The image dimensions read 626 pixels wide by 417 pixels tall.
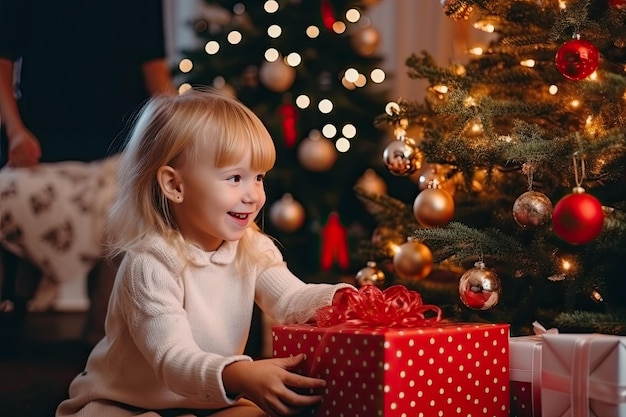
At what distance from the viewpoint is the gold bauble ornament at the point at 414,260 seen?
5.95 feet

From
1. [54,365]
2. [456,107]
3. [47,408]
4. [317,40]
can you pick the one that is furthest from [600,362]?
[317,40]

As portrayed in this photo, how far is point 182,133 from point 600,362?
72 cm

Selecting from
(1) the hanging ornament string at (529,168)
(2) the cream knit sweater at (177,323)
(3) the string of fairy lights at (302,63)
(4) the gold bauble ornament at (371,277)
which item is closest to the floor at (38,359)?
(2) the cream knit sweater at (177,323)

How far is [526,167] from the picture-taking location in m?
1.52

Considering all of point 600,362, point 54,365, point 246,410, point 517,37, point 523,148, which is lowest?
point 54,365

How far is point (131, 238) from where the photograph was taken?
1.48 m

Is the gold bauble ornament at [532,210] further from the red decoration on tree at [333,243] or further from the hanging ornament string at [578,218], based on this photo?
the red decoration on tree at [333,243]

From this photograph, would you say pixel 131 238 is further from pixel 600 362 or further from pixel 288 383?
pixel 600 362

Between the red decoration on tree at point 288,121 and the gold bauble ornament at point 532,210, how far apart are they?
170cm

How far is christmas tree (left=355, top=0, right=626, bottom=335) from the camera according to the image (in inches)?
58.7

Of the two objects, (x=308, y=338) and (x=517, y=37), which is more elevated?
(x=517, y=37)

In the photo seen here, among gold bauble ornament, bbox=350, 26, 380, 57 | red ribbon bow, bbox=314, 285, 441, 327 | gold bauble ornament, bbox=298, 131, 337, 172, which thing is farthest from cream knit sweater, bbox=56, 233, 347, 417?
gold bauble ornament, bbox=350, 26, 380, 57

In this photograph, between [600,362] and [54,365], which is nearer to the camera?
[600,362]

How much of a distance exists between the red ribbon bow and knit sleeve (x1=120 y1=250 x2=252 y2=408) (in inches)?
5.7
